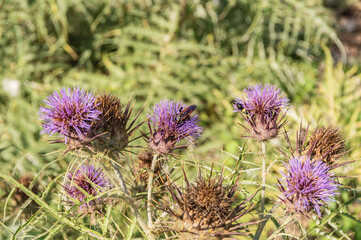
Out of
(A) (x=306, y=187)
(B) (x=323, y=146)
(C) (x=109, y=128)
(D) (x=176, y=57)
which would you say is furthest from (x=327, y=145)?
(D) (x=176, y=57)

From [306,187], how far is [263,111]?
223mm

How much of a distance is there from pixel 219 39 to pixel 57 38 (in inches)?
46.3

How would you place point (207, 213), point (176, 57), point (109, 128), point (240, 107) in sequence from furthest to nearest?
1. point (176, 57)
2. point (240, 107)
3. point (109, 128)
4. point (207, 213)

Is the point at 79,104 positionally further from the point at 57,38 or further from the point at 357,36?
the point at 357,36

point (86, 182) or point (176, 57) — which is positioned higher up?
point (176, 57)

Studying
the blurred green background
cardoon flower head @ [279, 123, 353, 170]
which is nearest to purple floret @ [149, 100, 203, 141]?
cardoon flower head @ [279, 123, 353, 170]

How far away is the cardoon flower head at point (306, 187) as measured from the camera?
0.79 metres

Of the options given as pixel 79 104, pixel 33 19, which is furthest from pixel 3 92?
pixel 79 104

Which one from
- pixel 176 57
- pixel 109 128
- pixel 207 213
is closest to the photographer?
pixel 207 213

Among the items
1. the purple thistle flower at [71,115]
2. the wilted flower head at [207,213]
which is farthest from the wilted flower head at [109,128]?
the wilted flower head at [207,213]

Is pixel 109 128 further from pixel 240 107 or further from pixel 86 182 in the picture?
pixel 240 107

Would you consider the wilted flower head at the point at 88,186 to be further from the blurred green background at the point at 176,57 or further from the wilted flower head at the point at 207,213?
the blurred green background at the point at 176,57

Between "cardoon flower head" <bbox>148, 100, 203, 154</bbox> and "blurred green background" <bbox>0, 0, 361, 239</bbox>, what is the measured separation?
135cm

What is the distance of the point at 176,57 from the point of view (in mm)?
2588
